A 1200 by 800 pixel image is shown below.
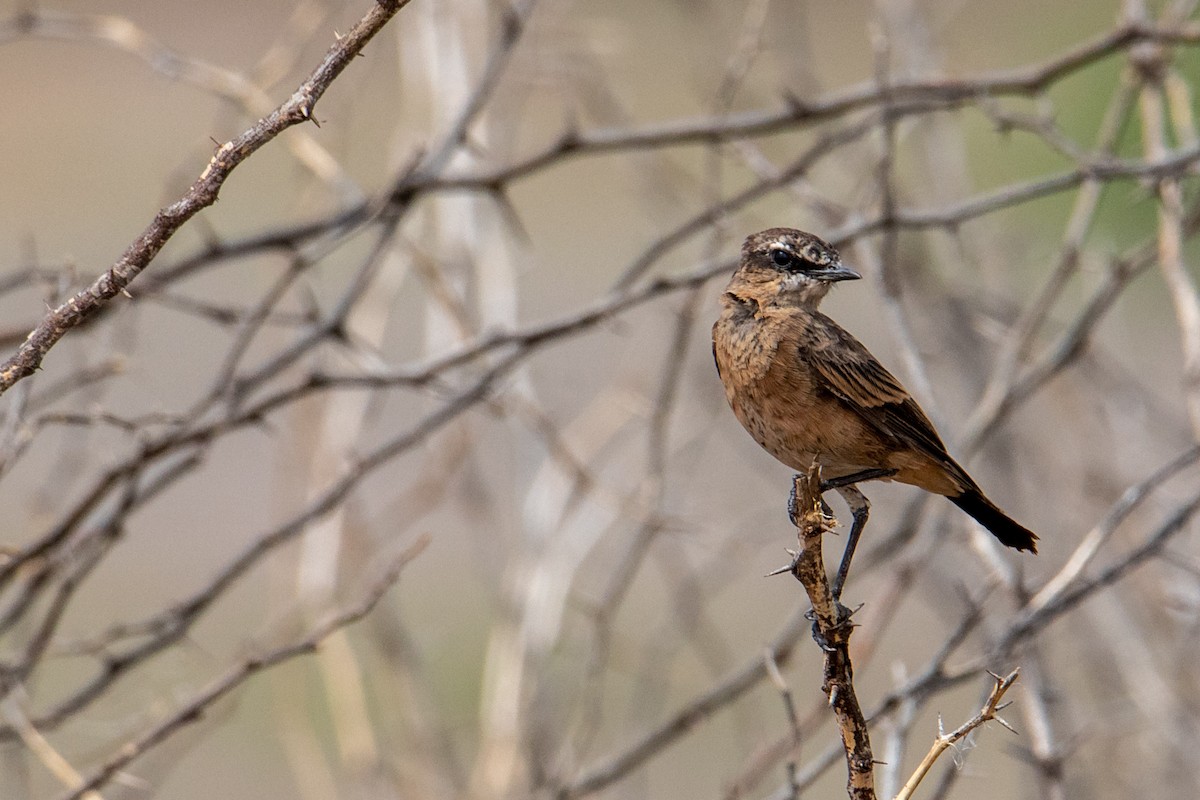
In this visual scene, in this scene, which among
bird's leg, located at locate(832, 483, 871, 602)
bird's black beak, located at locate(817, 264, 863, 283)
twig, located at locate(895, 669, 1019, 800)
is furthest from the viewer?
bird's black beak, located at locate(817, 264, 863, 283)

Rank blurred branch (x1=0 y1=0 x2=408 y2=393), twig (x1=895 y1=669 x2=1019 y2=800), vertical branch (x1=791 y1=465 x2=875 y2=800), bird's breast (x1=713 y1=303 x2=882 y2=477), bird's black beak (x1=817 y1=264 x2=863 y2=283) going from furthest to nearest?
bird's black beak (x1=817 y1=264 x2=863 y2=283), bird's breast (x1=713 y1=303 x2=882 y2=477), vertical branch (x1=791 y1=465 x2=875 y2=800), twig (x1=895 y1=669 x2=1019 y2=800), blurred branch (x1=0 y1=0 x2=408 y2=393)

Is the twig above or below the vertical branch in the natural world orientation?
below

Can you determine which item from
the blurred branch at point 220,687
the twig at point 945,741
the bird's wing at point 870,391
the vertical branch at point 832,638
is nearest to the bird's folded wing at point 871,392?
the bird's wing at point 870,391

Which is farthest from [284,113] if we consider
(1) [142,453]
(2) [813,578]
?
(1) [142,453]

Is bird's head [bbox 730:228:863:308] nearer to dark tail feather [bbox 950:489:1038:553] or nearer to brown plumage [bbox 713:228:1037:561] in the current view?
brown plumage [bbox 713:228:1037:561]

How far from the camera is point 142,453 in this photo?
14.5 feet

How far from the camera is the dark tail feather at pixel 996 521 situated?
13.1 ft

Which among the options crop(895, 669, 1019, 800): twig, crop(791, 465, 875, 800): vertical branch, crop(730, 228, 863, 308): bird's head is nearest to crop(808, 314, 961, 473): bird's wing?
crop(730, 228, 863, 308): bird's head

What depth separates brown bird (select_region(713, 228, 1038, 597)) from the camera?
12.5ft

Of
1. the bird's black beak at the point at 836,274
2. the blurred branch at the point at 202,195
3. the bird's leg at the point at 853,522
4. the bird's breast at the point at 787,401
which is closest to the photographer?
the blurred branch at the point at 202,195

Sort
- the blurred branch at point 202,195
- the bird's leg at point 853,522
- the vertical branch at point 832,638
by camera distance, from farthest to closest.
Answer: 1. the bird's leg at point 853,522
2. the vertical branch at point 832,638
3. the blurred branch at point 202,195

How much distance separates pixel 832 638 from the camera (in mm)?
2771

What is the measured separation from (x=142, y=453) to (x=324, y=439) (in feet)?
6.11

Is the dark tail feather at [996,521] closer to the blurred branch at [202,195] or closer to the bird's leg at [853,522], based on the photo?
the bird's leg at [853,522]
